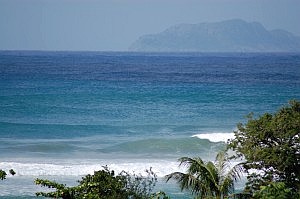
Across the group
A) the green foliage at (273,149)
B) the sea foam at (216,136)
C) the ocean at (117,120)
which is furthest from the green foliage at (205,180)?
the sea foam at (216,136)

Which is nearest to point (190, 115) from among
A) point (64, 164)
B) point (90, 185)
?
point (64, 164)

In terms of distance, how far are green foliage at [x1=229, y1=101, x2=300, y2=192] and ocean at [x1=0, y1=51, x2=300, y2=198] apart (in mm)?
8362

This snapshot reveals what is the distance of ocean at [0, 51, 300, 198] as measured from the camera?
3403 centimetres

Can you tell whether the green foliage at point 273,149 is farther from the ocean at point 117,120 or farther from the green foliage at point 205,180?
the ocean at point 117,120

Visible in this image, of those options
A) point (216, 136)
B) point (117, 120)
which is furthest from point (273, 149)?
point (117, 120)

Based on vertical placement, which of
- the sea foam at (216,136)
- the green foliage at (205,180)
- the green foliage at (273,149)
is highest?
the sea foam at (216,136)

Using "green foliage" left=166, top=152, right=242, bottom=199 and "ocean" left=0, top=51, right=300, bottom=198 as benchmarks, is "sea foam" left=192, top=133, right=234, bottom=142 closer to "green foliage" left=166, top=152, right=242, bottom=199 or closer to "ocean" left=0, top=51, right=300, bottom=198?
"ocean" left=0, top=51, right=300, bottom=198

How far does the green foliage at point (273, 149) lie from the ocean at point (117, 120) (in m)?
8.36

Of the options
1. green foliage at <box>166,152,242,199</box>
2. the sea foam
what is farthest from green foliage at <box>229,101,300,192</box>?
the sea foam

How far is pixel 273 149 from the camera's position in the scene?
1767 cm

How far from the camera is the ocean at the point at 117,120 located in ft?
112

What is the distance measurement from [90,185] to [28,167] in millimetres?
19876

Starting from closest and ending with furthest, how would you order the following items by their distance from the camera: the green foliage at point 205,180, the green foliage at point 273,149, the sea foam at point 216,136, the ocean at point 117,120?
the green foliage at point 205,180
the green foliage at point 273,149
the ocean at point 117,120
the sea foam at point 216,136

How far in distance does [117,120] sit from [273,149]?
3630cm
